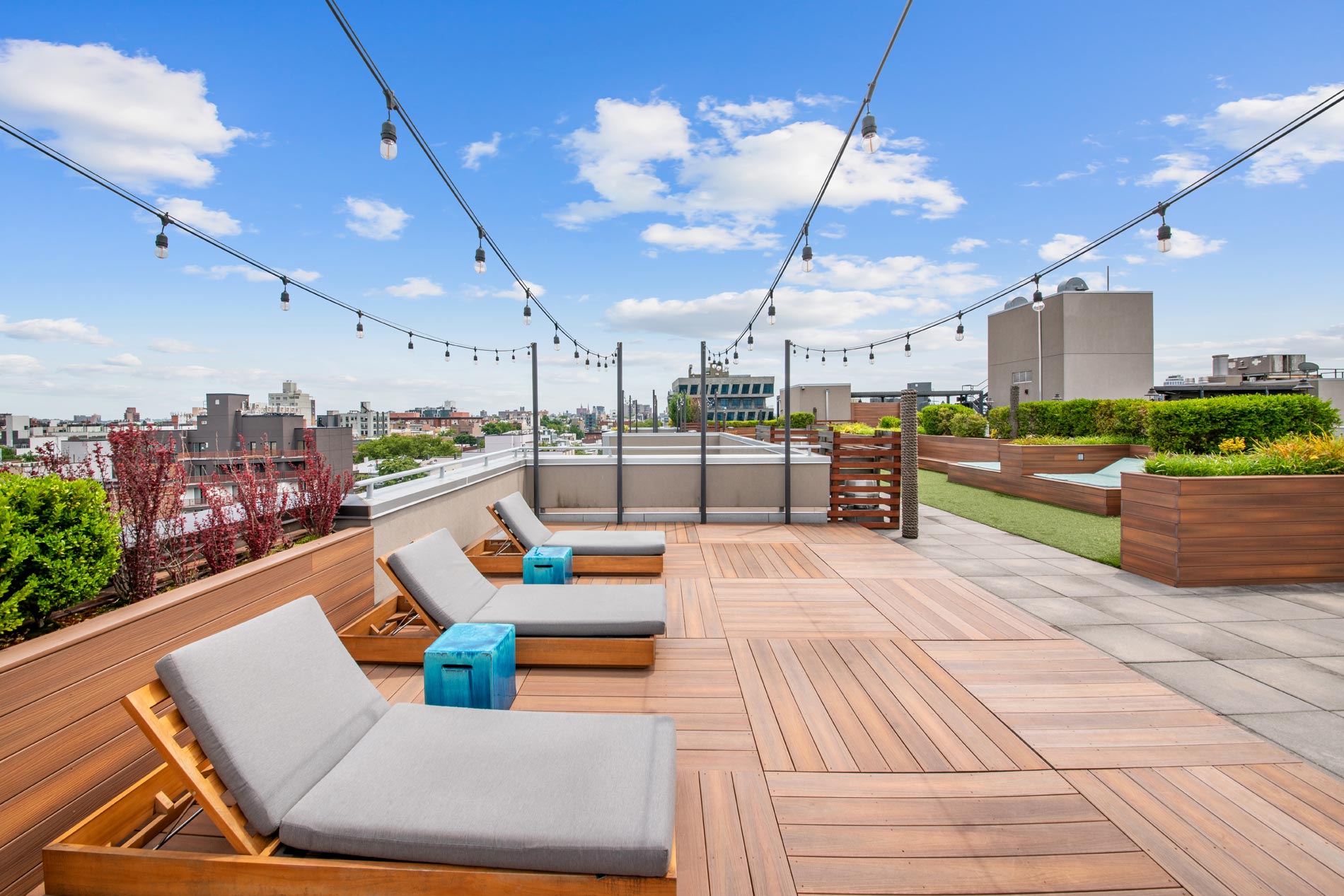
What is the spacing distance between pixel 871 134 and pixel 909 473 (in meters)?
3.85

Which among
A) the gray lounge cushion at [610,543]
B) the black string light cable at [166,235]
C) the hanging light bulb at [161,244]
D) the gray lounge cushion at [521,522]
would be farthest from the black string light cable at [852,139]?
the hanging light bulb at [161,244]

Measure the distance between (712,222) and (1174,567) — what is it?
1058 cm

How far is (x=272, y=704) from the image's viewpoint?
65.6 inches

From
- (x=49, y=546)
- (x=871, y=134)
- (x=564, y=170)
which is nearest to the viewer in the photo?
(x=49, y=546)

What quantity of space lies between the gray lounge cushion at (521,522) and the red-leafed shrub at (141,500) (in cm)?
219

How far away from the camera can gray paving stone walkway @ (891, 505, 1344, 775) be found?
2.62m

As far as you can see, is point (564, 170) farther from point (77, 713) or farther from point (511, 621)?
point (77, 713)

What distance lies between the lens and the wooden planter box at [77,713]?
153 centimetres

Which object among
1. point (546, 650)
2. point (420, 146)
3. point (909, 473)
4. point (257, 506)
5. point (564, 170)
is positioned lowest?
point (546, 650)

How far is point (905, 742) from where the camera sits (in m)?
2.36

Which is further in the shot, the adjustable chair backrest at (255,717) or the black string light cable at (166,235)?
the black string light cable at (166,235)

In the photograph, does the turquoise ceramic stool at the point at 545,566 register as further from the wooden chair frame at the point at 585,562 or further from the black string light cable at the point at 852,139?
the black string light cable at the point at 852,139

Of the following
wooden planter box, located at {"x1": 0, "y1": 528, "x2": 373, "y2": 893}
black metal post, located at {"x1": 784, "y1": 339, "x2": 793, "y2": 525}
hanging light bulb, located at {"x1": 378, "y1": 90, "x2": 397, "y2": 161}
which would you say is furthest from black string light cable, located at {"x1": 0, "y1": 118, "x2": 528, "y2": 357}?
black metal post, located at {"x1": 784, "y1": 339, "x2": 793, "y2": 525}

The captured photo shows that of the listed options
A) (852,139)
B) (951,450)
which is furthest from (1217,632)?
(951,450)
